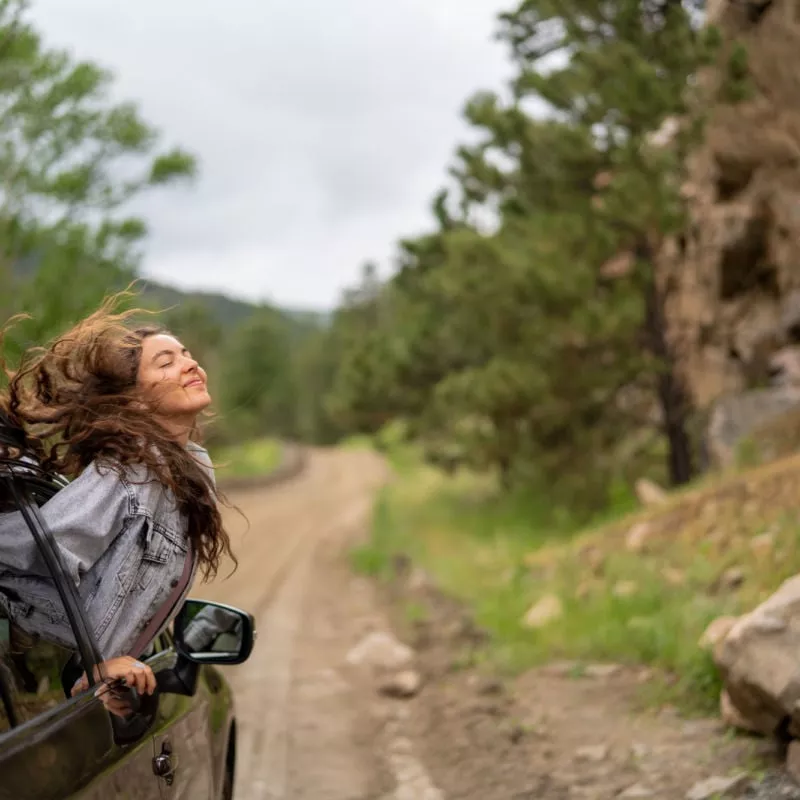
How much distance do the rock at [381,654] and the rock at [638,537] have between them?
228 centimetres

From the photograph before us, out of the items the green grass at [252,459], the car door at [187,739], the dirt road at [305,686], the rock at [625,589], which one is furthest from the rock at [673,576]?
the green grass at [252,459]

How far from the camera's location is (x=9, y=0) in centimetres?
765

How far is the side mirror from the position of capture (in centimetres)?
316

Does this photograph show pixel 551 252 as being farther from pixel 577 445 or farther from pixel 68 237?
pixel 68 237

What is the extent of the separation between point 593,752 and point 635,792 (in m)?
0.84

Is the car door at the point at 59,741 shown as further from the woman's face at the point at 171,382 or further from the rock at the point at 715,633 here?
the rock at the point at 715,633

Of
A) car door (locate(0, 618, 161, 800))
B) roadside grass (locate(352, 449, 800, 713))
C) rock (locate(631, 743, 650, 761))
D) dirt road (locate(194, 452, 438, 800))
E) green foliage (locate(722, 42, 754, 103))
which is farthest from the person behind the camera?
green foliage (locate(722, 42, 754, 103))

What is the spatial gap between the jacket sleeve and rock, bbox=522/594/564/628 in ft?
22.9

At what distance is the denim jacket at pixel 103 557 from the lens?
8.00 feet

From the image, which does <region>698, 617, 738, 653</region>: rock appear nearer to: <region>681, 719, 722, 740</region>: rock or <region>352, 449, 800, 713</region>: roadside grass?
<region>352, 449, 800, 713</region>: roadside grass

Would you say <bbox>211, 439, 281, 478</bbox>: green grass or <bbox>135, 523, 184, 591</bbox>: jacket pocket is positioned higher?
<bbox>135, 523, 184, 591</bbox>: jacket pocket

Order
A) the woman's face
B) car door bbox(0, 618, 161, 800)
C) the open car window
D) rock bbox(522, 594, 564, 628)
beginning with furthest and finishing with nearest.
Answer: rock bbox(522, 594, 564, 628) → the woman's face → the open car window → car door bbox(0, 618, 161, 800)

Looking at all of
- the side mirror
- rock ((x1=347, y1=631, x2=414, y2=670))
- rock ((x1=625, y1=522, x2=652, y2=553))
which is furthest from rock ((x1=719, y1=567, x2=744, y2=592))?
the side mirror

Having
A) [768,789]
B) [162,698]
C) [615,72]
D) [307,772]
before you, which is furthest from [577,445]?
[162,698]
